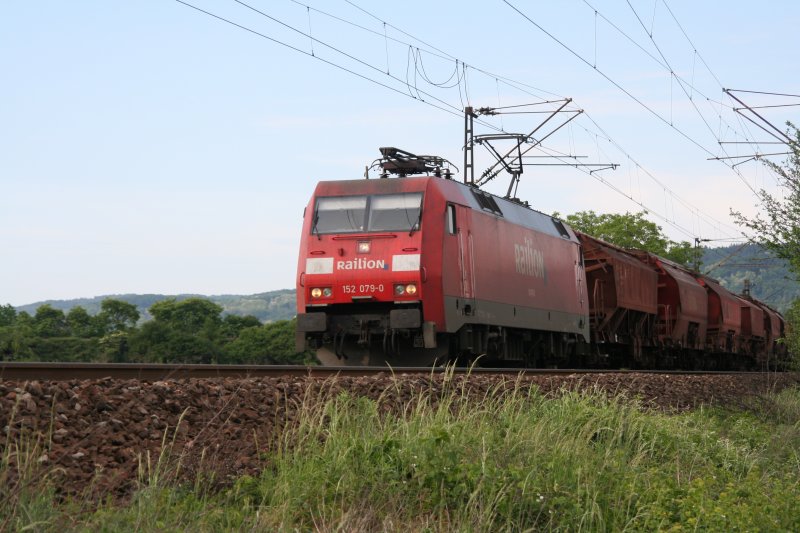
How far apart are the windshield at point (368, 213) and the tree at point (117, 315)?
32.0m

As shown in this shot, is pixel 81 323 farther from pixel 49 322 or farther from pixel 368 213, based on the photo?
pixel 368 213

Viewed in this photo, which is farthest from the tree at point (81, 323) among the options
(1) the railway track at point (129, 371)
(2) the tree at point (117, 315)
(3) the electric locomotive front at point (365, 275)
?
(1) the railway track at point (129, 371)

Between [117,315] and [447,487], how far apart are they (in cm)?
4357

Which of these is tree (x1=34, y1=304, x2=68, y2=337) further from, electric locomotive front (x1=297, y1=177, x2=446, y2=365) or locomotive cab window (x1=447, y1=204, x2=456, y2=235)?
locomotive cab window (x1=447, y1=204, x2=456, y2=235)

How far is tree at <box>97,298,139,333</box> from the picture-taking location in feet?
157

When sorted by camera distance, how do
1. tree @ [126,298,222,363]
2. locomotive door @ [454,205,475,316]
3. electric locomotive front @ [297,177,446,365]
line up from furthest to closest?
1. tree @ [126,298,222,363]
2. locomotive door @ [454,205,475,316]
3. electric locomotive front @ [297,177,446,365]

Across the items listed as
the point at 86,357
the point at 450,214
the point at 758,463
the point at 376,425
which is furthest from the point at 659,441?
the point at 86,357

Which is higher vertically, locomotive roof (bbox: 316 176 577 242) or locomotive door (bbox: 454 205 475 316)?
locomotive roof (bbox: 316 176 577 242)

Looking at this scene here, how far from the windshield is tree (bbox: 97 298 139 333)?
31954 mm

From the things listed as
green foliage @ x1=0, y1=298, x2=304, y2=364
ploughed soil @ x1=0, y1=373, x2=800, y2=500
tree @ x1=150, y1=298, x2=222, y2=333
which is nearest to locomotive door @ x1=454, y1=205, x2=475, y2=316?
ploughed soil @ x1=0, y1=373, x2=800, y2=500

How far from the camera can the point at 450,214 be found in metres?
17.3

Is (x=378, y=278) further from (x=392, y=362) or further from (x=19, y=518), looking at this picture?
(x=19, y=518)

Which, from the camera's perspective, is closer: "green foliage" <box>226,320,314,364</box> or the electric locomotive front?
the electric locomotive front

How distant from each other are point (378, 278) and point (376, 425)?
825 centimetres
